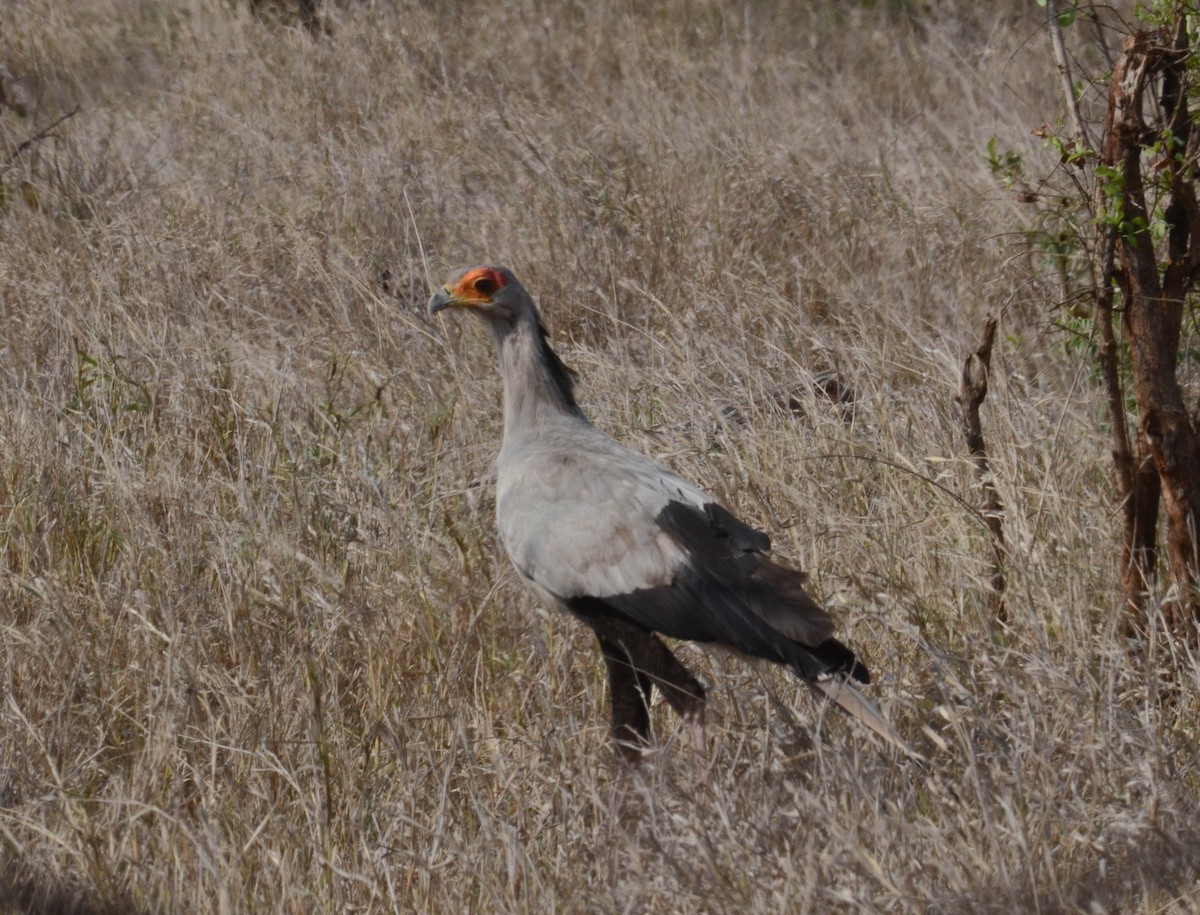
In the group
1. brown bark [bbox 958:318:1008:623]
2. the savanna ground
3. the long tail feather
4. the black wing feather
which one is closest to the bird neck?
the savanna ground

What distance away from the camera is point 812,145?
780 cm

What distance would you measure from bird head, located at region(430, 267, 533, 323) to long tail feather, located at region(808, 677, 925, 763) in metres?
1.55

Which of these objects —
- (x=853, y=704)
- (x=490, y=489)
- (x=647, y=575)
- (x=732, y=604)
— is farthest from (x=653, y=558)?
(x=490, y=489)

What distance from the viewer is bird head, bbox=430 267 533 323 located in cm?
455

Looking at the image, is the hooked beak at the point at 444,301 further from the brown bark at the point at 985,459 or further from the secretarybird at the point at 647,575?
the brown bark at the point at 985,459

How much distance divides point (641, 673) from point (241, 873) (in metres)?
1.12

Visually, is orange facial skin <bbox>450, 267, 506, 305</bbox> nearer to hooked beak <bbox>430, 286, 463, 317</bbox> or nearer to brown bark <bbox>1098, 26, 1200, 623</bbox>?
hooked beak <bbox>430, 286, 463, 317</bbox>

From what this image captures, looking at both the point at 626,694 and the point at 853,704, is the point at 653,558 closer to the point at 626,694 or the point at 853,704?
the point at 626,694

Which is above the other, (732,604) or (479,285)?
(479,285)

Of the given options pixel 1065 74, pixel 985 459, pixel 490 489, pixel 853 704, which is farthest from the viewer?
pixel 490 489

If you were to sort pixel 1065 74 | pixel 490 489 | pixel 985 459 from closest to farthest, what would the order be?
pixel 1065 74
pixel 985 459
pixel 490 489

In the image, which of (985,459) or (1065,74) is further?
(985,459)

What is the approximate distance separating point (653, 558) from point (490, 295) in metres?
1.10

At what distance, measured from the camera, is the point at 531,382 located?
14.6 ft
